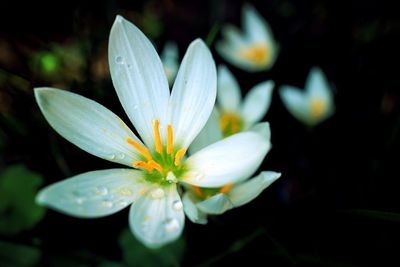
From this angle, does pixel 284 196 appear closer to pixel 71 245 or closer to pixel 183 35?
pixel 71 245

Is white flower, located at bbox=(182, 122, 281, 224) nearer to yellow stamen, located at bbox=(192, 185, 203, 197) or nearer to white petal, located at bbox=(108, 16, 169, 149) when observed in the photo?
yellow stamen, located at bbox=(192, 185, 203, 197)

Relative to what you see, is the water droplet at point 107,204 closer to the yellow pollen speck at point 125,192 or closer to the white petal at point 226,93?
the yellow pollen speck at point 125,192

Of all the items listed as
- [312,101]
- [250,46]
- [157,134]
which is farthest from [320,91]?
[157,134]

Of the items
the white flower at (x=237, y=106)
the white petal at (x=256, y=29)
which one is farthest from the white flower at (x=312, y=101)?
the white petal at (x=256, y=29)

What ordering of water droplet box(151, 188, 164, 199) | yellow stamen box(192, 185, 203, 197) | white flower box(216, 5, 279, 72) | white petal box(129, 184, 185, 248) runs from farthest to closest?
1. white flower box(216, 5, 279, 72)
2. yellow stamen box(192, 185, 203, 197)
3. water droplet box(151, 188, 164, 199)
4. white petal box(129, 184, 185, 248)

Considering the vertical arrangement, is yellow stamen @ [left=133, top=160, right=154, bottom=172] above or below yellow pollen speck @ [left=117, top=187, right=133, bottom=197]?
above

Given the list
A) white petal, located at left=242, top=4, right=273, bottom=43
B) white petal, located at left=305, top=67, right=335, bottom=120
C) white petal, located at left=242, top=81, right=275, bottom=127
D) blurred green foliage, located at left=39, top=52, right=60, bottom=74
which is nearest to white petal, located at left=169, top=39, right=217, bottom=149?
white petal, located at left=242, top=81, right=275, bottom=127
